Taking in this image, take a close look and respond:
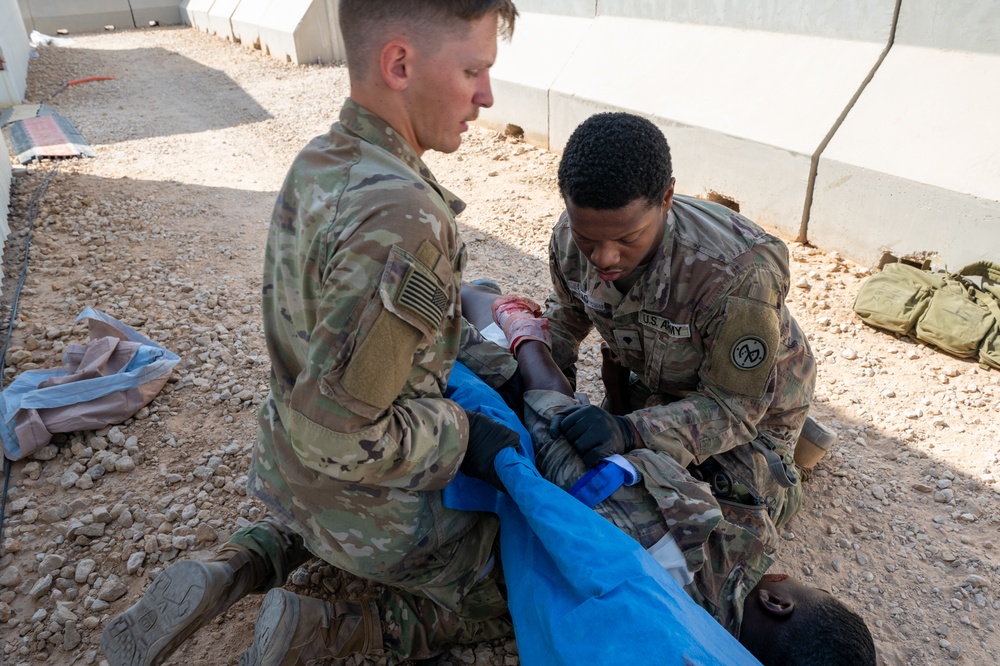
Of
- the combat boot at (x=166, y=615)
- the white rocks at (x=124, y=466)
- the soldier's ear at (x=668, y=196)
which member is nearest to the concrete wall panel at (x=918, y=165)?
the soldier's ear at (x=668, y=196)

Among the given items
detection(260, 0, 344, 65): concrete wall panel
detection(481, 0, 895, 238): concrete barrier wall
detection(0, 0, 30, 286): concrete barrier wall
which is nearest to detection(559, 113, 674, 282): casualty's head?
detection(481, 0, 895, 238): concrete barrier wall

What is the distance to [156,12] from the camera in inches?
708

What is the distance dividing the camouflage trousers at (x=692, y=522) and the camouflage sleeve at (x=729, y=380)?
4.1 inches

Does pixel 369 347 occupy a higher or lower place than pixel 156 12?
higher

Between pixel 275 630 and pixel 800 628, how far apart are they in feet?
4.63

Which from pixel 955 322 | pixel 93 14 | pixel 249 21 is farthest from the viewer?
pixel 93 14

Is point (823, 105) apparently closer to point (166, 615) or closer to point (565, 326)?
point (565, 326)

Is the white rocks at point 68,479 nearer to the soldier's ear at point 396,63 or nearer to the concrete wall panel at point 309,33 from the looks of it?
the soldier's ear at point 396,63

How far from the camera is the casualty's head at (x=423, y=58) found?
1561mm

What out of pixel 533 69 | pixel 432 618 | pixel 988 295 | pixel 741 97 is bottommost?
pixel 432 618

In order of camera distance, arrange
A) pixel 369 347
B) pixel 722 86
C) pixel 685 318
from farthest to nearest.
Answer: pixel 722 86 → pixel 685 318 → pixel 369 347

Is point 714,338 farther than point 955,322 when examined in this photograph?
No

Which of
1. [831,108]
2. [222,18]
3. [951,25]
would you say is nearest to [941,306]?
[831,108]

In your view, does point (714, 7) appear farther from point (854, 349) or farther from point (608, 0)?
point (854, 349)
